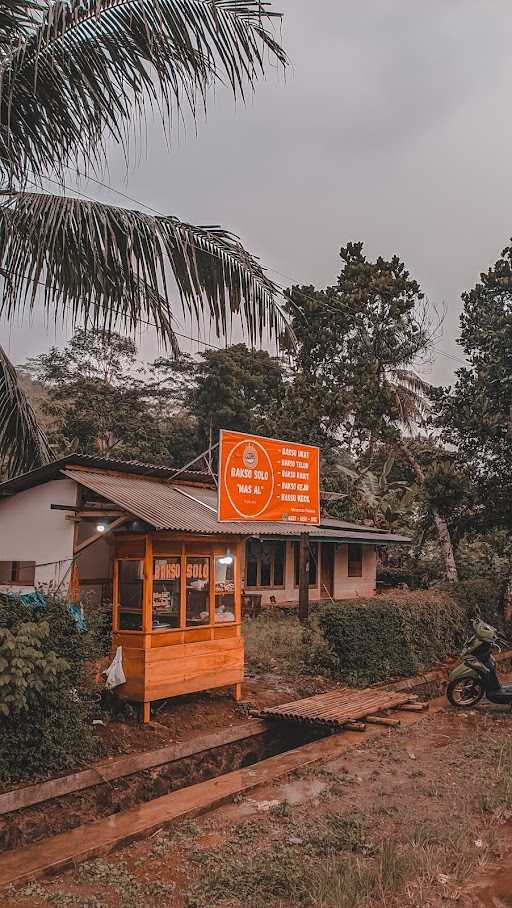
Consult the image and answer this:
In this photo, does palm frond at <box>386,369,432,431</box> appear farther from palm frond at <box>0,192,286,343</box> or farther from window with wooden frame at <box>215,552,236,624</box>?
palm frond at <box>0,192,286,343</box>

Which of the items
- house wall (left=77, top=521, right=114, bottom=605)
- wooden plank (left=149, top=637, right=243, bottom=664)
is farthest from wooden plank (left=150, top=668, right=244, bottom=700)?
house wall (left=77, top=521, right=114, bottom=605)

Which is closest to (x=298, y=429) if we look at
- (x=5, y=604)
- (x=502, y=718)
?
(x=502, y=718)

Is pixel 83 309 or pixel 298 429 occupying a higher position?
pixel 298 429

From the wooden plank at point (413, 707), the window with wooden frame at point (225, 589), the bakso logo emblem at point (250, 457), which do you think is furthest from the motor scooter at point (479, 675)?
the bakso logo emblem at point (250, 457)

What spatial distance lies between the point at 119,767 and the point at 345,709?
3798 mm

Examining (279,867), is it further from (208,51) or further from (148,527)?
(208,51)

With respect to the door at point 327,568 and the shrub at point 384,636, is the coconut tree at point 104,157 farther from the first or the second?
the door at point 327,568

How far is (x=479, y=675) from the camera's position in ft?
35.2

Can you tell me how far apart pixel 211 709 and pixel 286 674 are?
275cm

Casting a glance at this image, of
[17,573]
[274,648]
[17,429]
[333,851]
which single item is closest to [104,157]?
[17,429]

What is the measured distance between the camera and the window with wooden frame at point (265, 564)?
24109 mm

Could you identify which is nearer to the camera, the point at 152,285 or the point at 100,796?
the point at 152,285

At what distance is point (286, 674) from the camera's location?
41.0 ft

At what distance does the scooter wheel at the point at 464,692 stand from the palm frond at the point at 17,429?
7.33m
